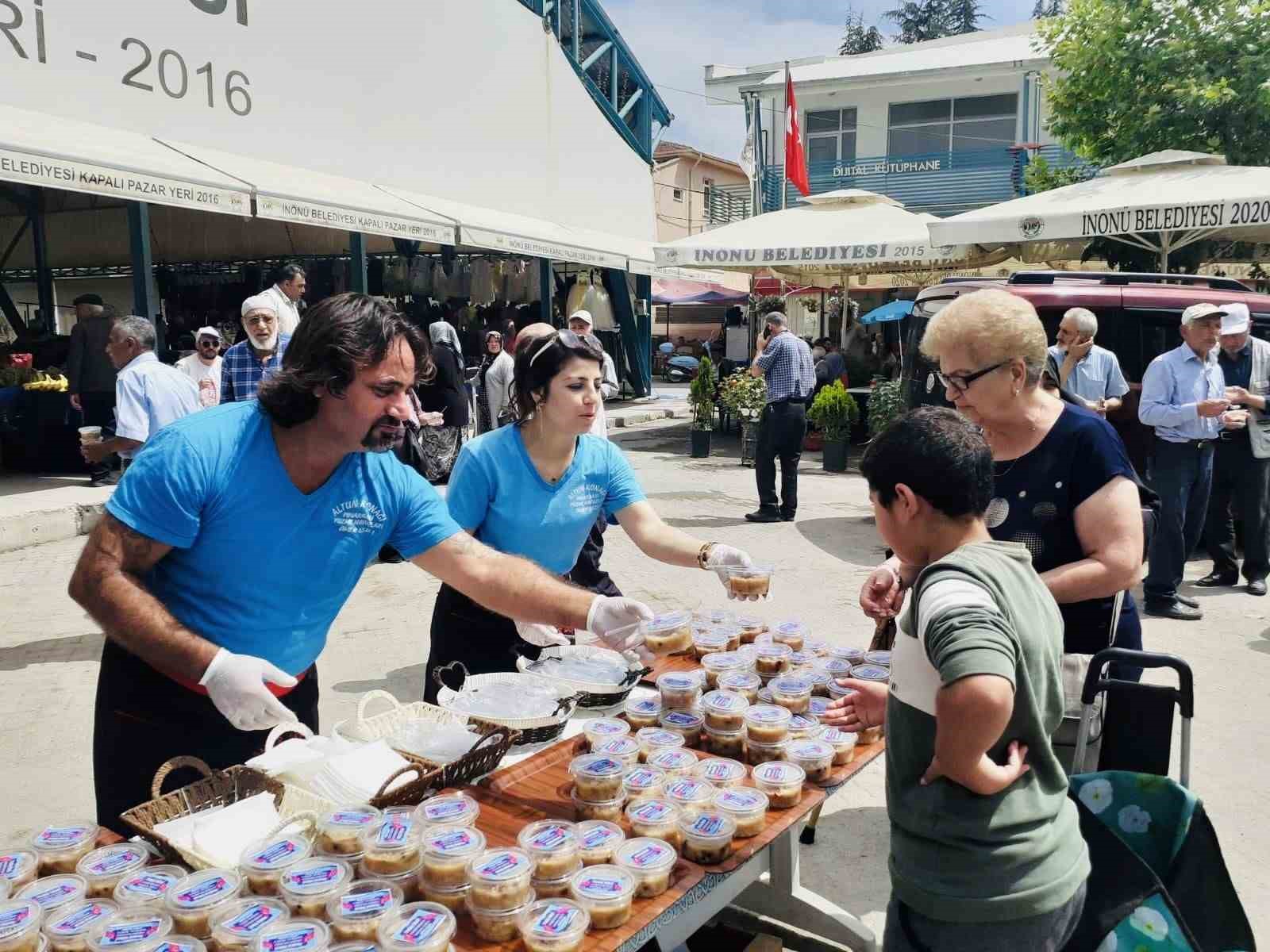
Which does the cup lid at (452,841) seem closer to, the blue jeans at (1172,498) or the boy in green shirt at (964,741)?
the boy in green shirt at (964,741)

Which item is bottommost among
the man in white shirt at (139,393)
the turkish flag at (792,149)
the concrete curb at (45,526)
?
the concrete curb at (45,526)

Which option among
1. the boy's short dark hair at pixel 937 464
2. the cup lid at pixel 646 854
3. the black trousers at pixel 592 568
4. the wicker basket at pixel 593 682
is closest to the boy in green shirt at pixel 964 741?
the boy's short dark hair at pixel 937 464

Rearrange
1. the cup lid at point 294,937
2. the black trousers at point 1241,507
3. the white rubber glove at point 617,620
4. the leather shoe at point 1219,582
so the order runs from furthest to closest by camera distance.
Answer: the leather shoe at point 1219,582 → the black trousers at point 1241,507 → the white rubber glove at point 617,620 → the cup lid at point 294,937

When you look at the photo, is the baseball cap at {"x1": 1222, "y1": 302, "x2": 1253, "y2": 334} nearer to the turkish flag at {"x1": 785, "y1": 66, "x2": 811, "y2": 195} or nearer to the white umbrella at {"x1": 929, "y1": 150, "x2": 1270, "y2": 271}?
the white umbrella at {"x1": 929, "y1": 150, "x2": 1270, "y2": 271}

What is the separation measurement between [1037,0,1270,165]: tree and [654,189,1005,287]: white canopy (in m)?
2.84

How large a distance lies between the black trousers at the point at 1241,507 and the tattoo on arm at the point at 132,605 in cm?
721

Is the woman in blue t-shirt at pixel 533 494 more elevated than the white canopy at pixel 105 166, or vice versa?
the white canopy at pixel 105 166

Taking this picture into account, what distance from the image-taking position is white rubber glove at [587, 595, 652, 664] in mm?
2744

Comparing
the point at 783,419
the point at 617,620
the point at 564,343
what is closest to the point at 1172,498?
the point at 783,419

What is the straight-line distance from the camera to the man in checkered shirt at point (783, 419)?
9.47 m

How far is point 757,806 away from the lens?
2.14m

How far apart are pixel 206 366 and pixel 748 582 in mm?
6009

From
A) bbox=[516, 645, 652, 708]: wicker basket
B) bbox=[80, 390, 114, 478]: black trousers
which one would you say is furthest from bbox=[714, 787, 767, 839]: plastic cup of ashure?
bbox=[80, 390, 114, 478]: black trousers

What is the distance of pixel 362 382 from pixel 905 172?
2435 cm
